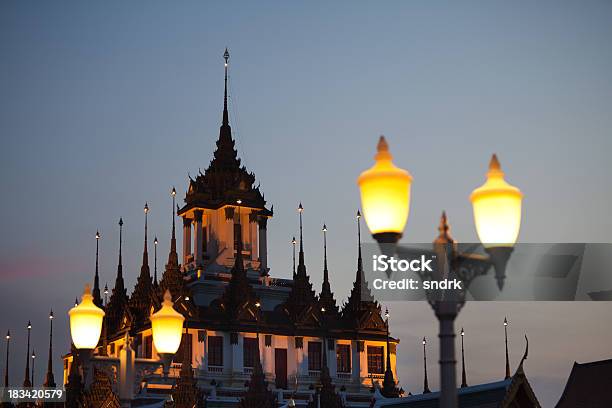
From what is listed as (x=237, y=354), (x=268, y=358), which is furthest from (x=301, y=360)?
(x=237, y=354)

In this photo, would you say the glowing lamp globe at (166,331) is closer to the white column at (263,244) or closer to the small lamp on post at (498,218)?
the small lamp on post at (498,218)

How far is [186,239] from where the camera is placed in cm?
8281

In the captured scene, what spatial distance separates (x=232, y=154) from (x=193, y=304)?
17.8 meters

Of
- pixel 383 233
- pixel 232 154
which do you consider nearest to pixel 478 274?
pixel 383 233

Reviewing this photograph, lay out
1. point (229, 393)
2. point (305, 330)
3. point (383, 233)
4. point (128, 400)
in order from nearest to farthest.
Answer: point (383, 233) < point (128, 400) < point (229, 393) < point (305, 330)

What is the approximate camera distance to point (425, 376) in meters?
79.7

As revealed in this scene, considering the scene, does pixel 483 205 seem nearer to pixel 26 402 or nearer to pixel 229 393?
pixel 229 393

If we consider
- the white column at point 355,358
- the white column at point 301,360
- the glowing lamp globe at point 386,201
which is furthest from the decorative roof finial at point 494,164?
the white column at point 355,358

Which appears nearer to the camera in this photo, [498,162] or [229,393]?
[498,162]

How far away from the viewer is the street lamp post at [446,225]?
8867 mm

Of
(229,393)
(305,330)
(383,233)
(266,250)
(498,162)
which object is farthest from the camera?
(266,250)

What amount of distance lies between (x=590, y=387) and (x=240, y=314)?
104ft

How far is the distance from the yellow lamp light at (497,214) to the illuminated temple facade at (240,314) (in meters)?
56.0

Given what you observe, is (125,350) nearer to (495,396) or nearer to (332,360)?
(495,396)
